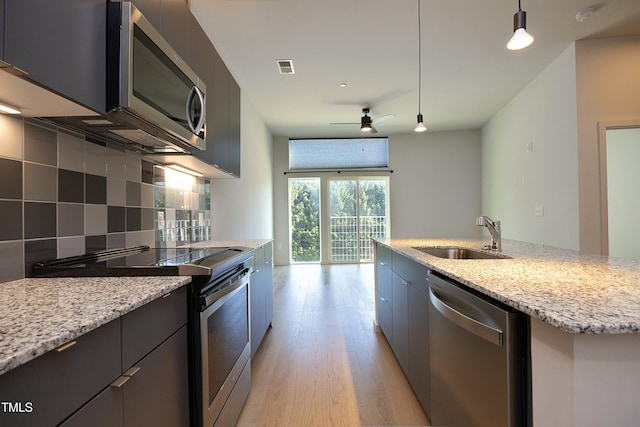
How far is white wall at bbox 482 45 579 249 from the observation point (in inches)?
132

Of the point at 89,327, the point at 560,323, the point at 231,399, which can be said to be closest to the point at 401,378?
the point at 231,399

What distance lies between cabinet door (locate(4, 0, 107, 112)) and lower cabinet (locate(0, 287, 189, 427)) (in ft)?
2.32

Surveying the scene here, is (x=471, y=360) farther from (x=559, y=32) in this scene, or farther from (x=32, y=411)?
(x=559, y=32)

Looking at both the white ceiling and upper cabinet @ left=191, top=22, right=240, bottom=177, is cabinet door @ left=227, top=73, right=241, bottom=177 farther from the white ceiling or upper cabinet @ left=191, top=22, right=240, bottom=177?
the white ceiling

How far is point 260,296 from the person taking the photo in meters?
2.54

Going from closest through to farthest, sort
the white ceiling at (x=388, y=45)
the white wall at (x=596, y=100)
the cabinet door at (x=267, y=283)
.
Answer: the white ceiling at (x=388, y=45)
the cabinet door at (x=267, y=283)
the white wall at (x=596, y=100)

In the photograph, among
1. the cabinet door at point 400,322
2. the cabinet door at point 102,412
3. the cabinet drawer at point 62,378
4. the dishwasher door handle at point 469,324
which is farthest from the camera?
the cabinet door at point 400,322

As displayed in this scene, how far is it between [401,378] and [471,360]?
1192 mm

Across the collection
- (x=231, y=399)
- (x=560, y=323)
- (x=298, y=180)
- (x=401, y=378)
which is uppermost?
(x=298, y=180)

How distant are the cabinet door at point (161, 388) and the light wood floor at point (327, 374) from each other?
0.69 metres

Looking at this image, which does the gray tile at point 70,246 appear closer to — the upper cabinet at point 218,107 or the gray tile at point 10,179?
the gray tile at point 10,179

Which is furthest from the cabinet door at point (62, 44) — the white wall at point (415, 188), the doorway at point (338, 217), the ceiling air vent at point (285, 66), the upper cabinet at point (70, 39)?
the doorway at point (338, 217)

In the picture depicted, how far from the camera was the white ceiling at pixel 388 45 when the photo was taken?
2.55 metres

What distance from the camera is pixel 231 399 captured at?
1.56 m
